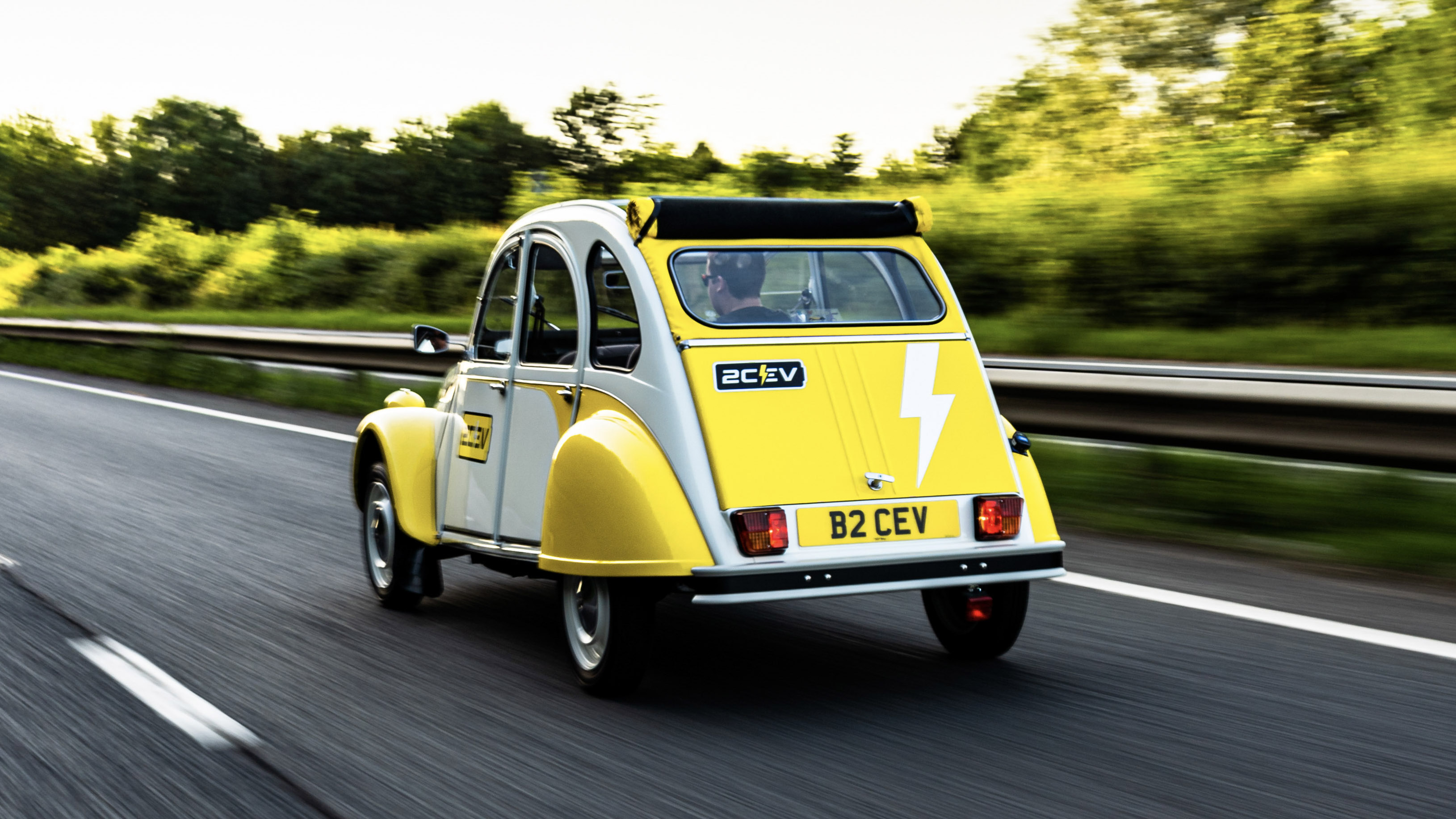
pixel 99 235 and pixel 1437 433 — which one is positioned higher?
pixel 1437 433

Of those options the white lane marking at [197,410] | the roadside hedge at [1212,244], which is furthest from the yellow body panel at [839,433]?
the roadside hedge at [1212,244]

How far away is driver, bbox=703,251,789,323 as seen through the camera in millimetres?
5410

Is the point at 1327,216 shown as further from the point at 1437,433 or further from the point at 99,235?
the point at 99,235

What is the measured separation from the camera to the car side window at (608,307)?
551cm

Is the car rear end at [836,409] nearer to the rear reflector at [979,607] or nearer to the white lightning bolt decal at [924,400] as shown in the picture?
the white lightning bolt decal at [924,400]

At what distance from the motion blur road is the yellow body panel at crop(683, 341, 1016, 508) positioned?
0.75 meters

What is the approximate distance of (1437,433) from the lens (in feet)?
23.2

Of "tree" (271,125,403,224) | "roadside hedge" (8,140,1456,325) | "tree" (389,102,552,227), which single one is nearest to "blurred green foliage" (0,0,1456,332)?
"roadside hedge" (8,140,1456,325)

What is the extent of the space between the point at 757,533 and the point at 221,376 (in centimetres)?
1693

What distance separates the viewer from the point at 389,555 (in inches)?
276

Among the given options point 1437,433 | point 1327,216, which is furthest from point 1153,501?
point 1327,216

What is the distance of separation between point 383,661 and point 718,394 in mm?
1895

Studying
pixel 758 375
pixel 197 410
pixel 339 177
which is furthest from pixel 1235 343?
pixel 339 177

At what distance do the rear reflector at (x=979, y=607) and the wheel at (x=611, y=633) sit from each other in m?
1.25
